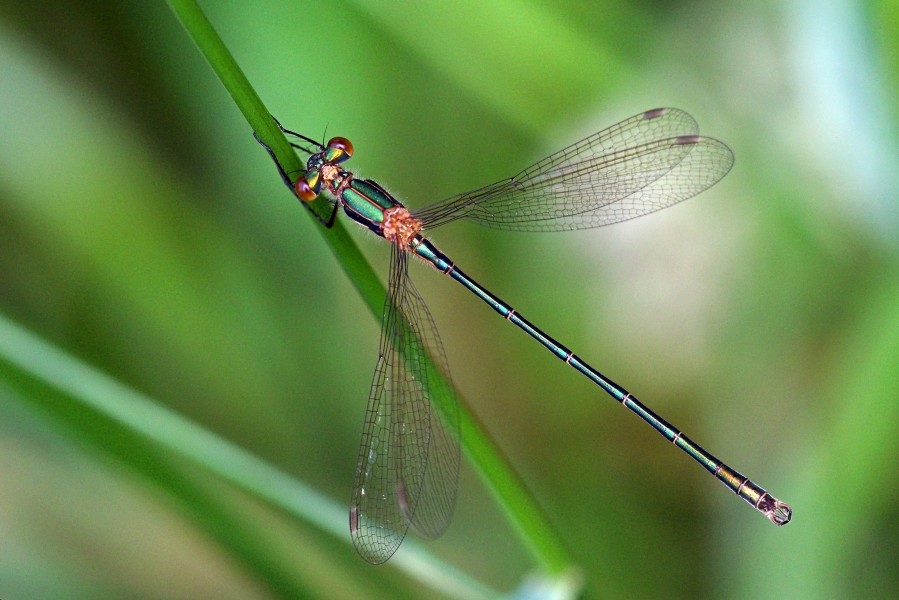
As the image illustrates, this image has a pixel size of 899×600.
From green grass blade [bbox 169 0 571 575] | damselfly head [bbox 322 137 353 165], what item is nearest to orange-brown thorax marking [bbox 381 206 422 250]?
damselfly head [bbox 322 137 353 165]

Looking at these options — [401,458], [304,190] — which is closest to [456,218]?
[304,190]

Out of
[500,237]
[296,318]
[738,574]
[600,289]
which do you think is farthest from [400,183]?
[738,574]

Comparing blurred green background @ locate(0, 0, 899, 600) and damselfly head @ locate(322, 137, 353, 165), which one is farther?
damselfly head @ locate(322, 137, 353, 165)

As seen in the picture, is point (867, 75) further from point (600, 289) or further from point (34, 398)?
point (34, 398)

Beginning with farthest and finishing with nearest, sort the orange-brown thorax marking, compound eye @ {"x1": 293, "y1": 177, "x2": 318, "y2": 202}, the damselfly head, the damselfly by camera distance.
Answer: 1. the orange-brown thorax marking
2. the damselfly head
3. the damselfly
4. compound eye @ {"x1": 293, "y1": 177, "x2": 318, "y2": 202}

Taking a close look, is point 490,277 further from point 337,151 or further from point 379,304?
point 379,304

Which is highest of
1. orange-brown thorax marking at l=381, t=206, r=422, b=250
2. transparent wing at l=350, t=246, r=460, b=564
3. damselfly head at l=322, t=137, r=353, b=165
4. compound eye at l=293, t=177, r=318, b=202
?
damselfly head at l=322, t=137, r=353, b=165

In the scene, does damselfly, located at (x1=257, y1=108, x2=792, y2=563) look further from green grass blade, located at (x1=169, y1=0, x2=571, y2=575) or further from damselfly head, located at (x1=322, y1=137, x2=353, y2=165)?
green grass blade, located at (x1=169, y1=0, x2=571, y2=575)
